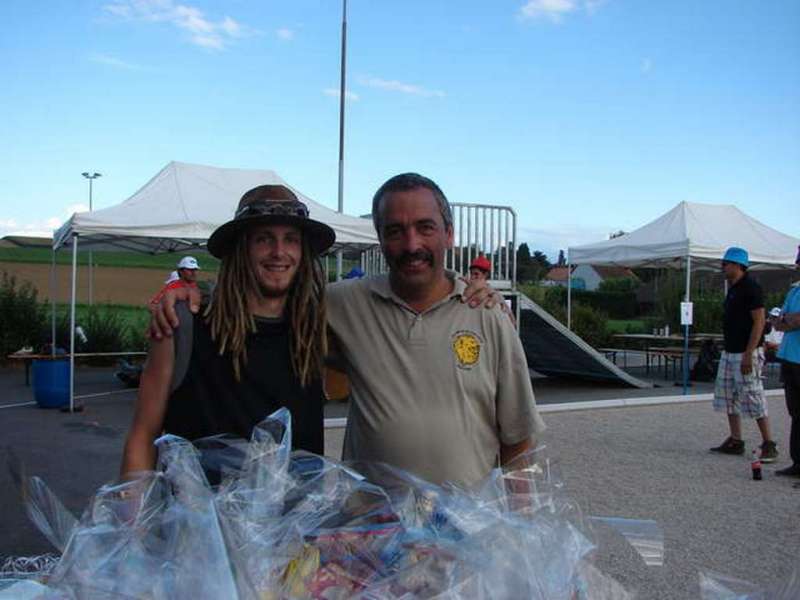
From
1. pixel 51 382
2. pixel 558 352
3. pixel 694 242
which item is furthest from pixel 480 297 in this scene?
pixel 694 242

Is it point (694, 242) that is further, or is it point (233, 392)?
point (694, 242)

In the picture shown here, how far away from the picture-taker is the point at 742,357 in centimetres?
723

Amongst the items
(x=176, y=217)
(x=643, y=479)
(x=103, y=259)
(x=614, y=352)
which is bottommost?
(x=643, y=479)

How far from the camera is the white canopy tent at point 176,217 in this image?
33.9ft

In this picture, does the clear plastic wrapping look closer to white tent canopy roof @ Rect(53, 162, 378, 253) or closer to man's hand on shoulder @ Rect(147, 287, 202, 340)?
man's hand on shoulder @ Rect(147, 287, 202, 340)

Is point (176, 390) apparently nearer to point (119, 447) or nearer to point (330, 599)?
point (330, 599)

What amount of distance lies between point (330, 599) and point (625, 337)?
17.4 meters

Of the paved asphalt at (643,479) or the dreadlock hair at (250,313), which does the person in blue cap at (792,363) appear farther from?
the dreadlock hair at (250,313)

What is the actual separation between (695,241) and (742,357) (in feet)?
25.6

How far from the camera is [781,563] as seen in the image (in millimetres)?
4375

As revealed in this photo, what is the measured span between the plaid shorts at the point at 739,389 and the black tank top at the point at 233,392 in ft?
20.8

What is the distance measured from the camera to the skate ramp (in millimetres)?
12273

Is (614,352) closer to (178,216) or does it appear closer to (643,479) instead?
(178,216)

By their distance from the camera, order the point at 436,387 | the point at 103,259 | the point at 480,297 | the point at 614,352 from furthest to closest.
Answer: the point at 103,259 → the point at 614,352 → the point at 480,297 → the point at 436,387
